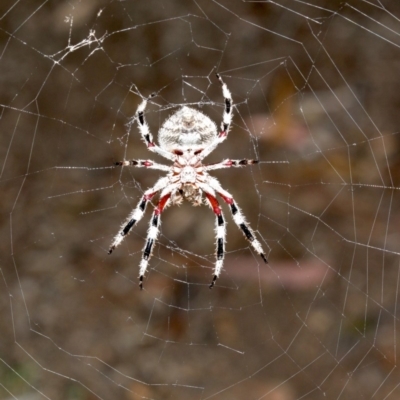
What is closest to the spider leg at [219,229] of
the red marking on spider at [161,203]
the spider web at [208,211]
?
the red marking on spider at [161,203]

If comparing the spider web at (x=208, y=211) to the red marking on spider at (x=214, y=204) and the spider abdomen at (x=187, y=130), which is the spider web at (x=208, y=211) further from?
the spider abdomen at (x=187, y=130)

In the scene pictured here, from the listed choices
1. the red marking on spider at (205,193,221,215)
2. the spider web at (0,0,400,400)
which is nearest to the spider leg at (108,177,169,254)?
the red marking on spider at (205,193,221,215)

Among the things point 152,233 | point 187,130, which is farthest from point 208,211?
point 187,130

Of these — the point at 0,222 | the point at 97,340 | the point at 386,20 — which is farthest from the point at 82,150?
the point at 386,20

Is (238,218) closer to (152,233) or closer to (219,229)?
(219,229)

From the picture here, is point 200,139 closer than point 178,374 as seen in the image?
Yes

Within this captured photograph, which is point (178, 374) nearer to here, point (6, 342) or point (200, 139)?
point (6, 342)
